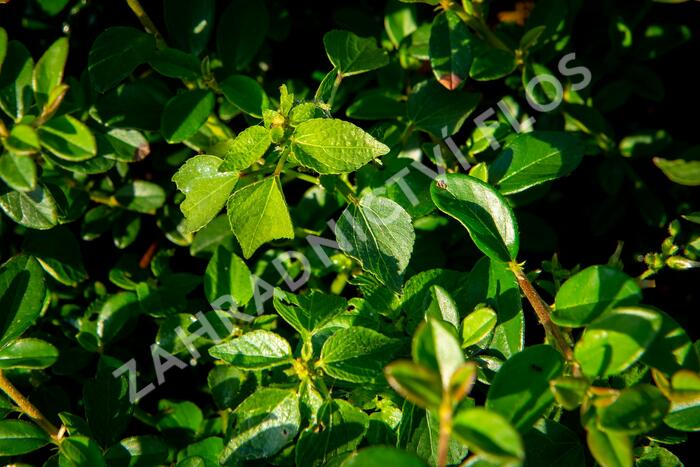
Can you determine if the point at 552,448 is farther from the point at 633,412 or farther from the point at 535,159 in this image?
the point at 535,159

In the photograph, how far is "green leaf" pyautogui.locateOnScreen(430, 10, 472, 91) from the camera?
1.43m

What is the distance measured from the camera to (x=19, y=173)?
106 cm

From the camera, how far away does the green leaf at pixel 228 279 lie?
1.42 meters

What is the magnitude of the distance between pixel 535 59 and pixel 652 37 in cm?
35

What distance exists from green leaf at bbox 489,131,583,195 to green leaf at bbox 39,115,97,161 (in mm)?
763

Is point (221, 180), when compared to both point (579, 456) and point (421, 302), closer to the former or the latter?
point (421, 302)

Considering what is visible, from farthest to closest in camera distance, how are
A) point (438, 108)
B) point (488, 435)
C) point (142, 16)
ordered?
point (438, 108), point (142, 16), point (488, 435)

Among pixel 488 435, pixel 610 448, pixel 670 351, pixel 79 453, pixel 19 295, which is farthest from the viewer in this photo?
pixel 19 295

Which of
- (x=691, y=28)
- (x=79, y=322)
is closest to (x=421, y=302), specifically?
(x=79, y=322)

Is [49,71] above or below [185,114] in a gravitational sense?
above

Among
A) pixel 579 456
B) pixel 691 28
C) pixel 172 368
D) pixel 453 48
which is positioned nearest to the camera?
pixel 579 456

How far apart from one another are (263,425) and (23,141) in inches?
24.0

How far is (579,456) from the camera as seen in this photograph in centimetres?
114

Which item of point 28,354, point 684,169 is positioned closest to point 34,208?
point 28,354
